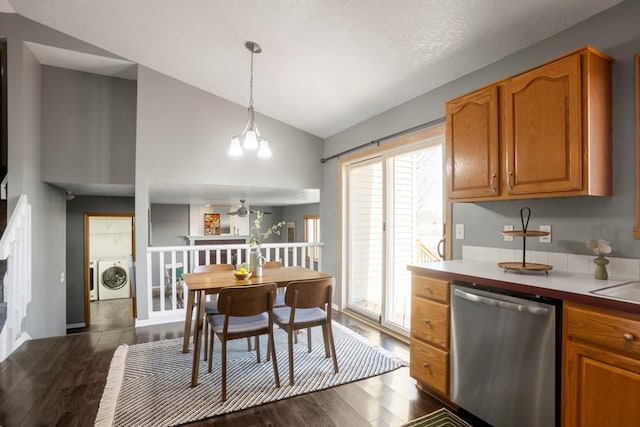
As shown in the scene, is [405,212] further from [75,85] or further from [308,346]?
[75,85]

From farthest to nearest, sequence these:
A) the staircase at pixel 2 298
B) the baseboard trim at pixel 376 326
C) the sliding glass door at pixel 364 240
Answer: the sliding glass door at pixel 364 240 < the baseboard trim at pixel 376 326 < the staircase at pixel 2 298

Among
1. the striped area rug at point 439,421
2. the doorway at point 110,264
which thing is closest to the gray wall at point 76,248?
the doorway at point 110,264

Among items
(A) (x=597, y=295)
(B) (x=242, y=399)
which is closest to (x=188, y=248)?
(B) (x=242, y=399)

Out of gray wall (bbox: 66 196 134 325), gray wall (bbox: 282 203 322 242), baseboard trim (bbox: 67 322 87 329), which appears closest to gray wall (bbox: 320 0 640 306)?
gray wall (bbox: 66 196 134 325)

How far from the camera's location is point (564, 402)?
155 centimetres

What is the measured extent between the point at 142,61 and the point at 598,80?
13.8 ft

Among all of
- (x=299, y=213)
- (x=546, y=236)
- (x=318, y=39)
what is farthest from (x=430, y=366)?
(x=299, y=213)

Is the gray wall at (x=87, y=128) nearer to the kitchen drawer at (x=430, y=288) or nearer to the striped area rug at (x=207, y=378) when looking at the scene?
the striped area rug at (x=207, y=378)

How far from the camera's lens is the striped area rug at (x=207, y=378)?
212 centimetres

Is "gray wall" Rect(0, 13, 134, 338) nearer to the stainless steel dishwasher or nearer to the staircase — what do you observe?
the staircase

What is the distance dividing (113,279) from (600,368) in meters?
9.31

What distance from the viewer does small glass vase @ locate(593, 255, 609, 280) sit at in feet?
5.87

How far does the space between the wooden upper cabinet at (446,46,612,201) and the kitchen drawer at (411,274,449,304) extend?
68 centimetres

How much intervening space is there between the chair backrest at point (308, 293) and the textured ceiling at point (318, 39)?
1909 millimetres
